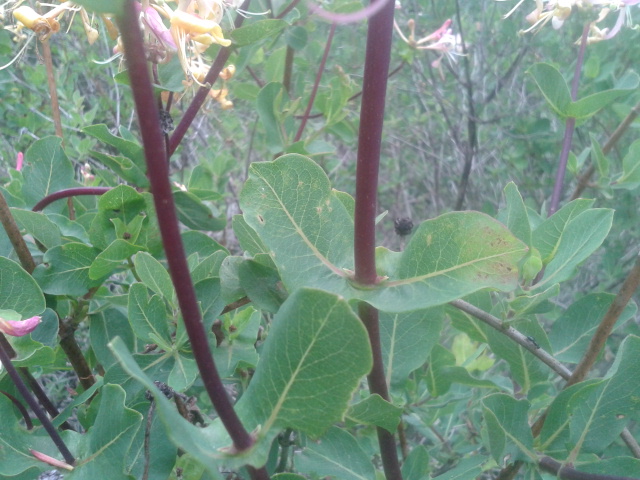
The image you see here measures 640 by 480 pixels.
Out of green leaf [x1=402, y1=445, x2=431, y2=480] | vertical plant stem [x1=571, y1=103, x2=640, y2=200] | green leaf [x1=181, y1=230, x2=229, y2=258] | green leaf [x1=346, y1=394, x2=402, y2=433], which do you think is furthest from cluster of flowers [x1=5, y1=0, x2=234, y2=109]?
vertical plant stem [x1=571, y1=103, x2=640, y2=200]

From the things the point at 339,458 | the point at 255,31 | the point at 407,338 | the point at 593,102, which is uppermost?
the point at 255,31

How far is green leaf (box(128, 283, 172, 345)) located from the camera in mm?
614

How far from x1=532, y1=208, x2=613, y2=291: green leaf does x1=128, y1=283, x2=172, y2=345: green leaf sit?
42 centimetres

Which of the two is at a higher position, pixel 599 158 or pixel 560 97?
pixel 560 97

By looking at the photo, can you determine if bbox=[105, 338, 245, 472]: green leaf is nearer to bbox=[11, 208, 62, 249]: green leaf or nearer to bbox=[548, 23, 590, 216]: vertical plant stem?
bbox=[11, 208, 62, 249]: green leaf

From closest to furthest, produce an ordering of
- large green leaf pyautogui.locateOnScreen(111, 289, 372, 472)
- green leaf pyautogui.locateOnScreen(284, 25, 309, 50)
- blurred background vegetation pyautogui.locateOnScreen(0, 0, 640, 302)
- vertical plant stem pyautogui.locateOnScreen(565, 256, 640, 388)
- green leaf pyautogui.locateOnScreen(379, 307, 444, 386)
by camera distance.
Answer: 1. large green leaf pyautogui.locateOnScreen(111, 289, 372, 472)
2. vertical plant stem pyautogui.locateOnScreen(565, 256, 640, 388)
3. green leaf pyautogui.locateOnScreen(379, 307, 444, 386)
4. green leaf pyautogui.locateOnScreen(284, 25, 309, 50)
5. blurred background vegetation pyautogui.locateOnScreen(0, 0, 640, 302)

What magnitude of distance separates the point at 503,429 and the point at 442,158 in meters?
2.04

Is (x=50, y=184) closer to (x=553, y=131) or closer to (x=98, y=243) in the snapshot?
(x=98, y=243)

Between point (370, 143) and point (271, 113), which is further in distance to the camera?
point (271, 113)

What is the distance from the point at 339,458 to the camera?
64cm

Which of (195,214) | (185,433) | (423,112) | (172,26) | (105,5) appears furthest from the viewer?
(423,112)

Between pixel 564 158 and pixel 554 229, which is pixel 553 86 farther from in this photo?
pixel 554 229

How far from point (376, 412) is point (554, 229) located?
1.08ft

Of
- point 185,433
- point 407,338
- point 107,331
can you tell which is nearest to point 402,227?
point 407,338
